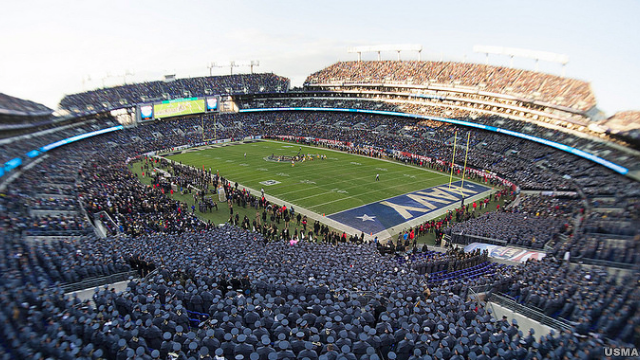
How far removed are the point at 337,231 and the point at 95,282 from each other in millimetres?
14192

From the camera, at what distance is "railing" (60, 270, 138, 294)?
11820 millimetres

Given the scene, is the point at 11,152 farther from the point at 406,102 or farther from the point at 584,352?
the point at 406,102

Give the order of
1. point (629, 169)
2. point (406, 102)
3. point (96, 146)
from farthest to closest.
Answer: point (406, 102) < point (96, 146) < point (629, 169)

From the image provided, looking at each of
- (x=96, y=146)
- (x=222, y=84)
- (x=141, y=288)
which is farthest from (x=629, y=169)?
(x=222, y=84)

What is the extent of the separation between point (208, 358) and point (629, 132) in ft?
120

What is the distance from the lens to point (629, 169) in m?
26.1

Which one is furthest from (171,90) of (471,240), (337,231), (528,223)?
(528,223)

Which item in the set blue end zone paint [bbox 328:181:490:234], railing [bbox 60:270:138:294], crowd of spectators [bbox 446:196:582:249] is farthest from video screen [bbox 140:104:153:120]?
crowd of spectators [bbox 446:196:582:249]

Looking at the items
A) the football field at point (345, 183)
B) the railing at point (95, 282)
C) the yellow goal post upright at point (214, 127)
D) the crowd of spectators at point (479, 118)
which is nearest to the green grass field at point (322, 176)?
the football field at point (345, 183)

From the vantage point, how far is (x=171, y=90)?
69688mm

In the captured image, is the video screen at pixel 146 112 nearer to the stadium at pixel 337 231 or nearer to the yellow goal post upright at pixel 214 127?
the stadium at pixel 337 231

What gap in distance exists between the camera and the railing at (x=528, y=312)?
1051 cm

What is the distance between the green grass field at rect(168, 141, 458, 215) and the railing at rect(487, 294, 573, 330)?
50.1 feet

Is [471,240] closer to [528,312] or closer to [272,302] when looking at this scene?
[528,312]
